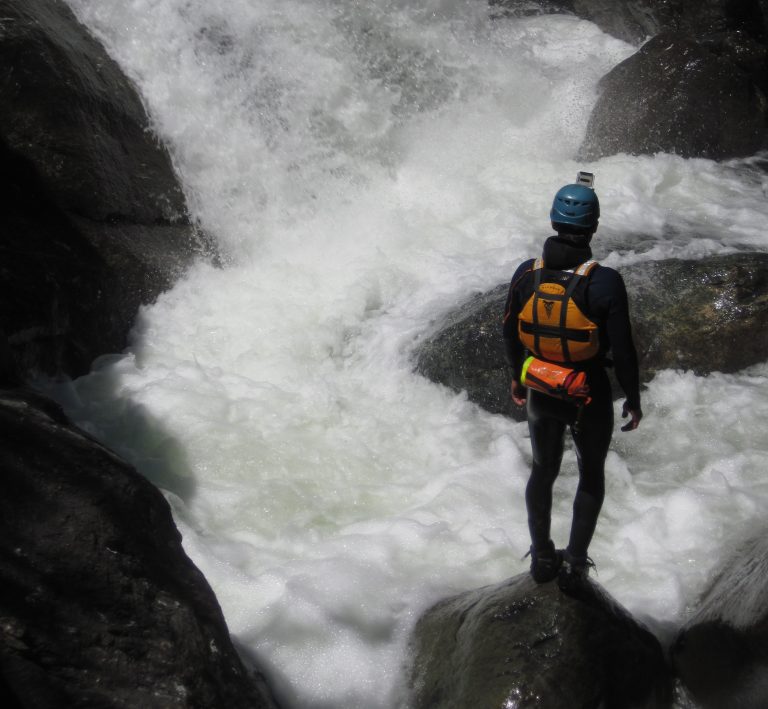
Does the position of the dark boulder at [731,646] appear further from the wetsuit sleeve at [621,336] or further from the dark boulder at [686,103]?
the dark boulder at [686,103]

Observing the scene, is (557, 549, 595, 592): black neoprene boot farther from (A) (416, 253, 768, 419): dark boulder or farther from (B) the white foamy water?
(A) (416, 253, 768, 419): dark boulder

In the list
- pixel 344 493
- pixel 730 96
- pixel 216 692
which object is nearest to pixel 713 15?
pixel 730 96

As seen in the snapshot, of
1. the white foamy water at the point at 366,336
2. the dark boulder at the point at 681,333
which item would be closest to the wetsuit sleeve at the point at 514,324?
the white foamy water at the point at 366,336

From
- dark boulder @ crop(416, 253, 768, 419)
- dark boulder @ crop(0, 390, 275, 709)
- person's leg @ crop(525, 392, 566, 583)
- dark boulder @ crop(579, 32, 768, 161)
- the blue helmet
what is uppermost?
dark boulder @ crop(579, 32, 768, 161)

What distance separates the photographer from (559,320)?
2.61 metres

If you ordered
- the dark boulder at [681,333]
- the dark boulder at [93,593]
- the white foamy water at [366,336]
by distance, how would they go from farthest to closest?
the dark boulder at [681,333] < the white foamy water at [366,336] < the dark boulder at [93,593]

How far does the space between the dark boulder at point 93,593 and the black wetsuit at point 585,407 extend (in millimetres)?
1313

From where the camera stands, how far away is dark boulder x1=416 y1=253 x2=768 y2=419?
5.40m

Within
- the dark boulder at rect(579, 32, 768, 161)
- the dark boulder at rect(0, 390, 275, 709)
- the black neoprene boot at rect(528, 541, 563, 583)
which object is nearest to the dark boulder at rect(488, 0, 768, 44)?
the dark boulder at rect(579, 32, 768, 161)

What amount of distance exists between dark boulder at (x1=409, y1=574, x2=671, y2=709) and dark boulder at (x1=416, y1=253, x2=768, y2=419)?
2398 mm

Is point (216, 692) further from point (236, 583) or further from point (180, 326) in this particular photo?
point (180, 326)

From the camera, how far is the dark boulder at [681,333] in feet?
17.7

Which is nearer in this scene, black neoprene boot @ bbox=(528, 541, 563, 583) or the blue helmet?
the blue helmet

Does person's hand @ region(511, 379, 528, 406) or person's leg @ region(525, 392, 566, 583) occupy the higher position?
person's hand @ region(511, 379, 528, 406)
